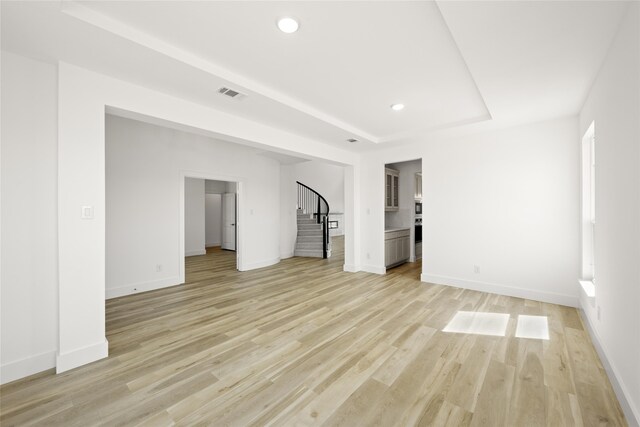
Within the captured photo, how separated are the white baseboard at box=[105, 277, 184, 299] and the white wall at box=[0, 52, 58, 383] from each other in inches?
80.2

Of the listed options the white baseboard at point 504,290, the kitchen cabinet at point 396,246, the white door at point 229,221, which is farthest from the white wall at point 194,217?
the white baseboard at point 504,290

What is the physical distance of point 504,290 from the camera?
4.09 metres

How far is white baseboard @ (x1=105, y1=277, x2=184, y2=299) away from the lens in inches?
162

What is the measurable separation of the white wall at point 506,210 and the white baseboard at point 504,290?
0.01m

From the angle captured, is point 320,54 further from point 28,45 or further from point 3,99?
point 3,99

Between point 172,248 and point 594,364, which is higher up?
point 172,248

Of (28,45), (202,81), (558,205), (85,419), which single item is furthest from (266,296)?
(558,205)

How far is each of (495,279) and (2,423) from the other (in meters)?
5.30

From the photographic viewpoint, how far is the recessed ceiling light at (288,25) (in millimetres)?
1877

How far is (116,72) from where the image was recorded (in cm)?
241

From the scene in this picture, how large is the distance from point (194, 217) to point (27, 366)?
6.83m

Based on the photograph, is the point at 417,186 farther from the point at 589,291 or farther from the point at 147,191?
the point at 147,191

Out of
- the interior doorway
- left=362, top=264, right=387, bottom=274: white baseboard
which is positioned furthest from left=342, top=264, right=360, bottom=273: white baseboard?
the interior doorway

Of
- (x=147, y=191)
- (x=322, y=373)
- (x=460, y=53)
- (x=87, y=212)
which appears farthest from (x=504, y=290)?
(x=147, y=191)
